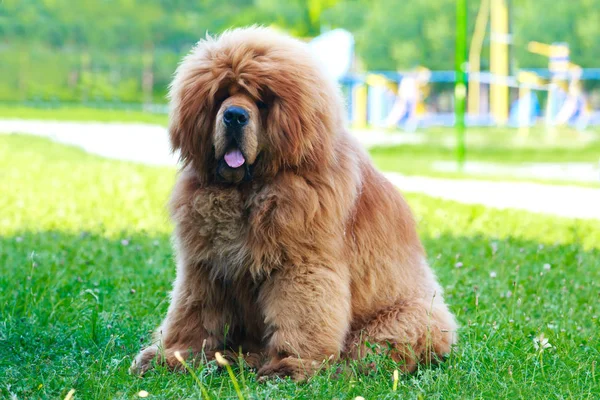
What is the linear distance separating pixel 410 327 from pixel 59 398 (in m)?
1.47

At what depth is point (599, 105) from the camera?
92.1 ft

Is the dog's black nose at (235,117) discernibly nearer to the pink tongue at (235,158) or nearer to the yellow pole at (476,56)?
the pink tongue at (235,158)

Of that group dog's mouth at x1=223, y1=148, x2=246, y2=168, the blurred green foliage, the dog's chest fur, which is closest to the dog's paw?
the dog's chest fur

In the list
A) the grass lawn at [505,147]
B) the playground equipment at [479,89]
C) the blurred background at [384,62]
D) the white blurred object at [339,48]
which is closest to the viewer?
the grass lawn at [505,147]

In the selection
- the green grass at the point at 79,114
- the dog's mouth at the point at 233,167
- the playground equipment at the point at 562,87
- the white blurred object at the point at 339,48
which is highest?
the dog's mouth at the point at 233,167

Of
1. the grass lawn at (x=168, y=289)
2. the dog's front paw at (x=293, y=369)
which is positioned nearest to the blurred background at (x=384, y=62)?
the grass lawn at (x=168, y=289)

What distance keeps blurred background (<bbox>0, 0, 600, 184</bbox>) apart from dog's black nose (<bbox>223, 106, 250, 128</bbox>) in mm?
18095

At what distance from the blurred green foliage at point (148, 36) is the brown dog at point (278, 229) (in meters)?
24.1

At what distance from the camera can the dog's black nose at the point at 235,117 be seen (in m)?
3.55

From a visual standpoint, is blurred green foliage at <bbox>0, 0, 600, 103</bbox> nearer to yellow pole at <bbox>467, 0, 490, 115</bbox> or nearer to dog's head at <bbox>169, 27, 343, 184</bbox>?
yellow pole at <bbox>467, 0, 490, 115</bbox>

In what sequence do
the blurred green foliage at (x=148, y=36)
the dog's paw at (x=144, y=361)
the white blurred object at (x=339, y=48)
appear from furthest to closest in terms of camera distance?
the blurred green foliage at (x=148, y=36)
the white blurred object at (x=339, y=48)
the dog's paw at (x=144, y=361)

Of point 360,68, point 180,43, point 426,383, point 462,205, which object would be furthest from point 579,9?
point 426,383

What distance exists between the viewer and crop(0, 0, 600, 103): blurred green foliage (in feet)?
91.1

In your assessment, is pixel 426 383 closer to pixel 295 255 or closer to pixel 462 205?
pixel 295 255
